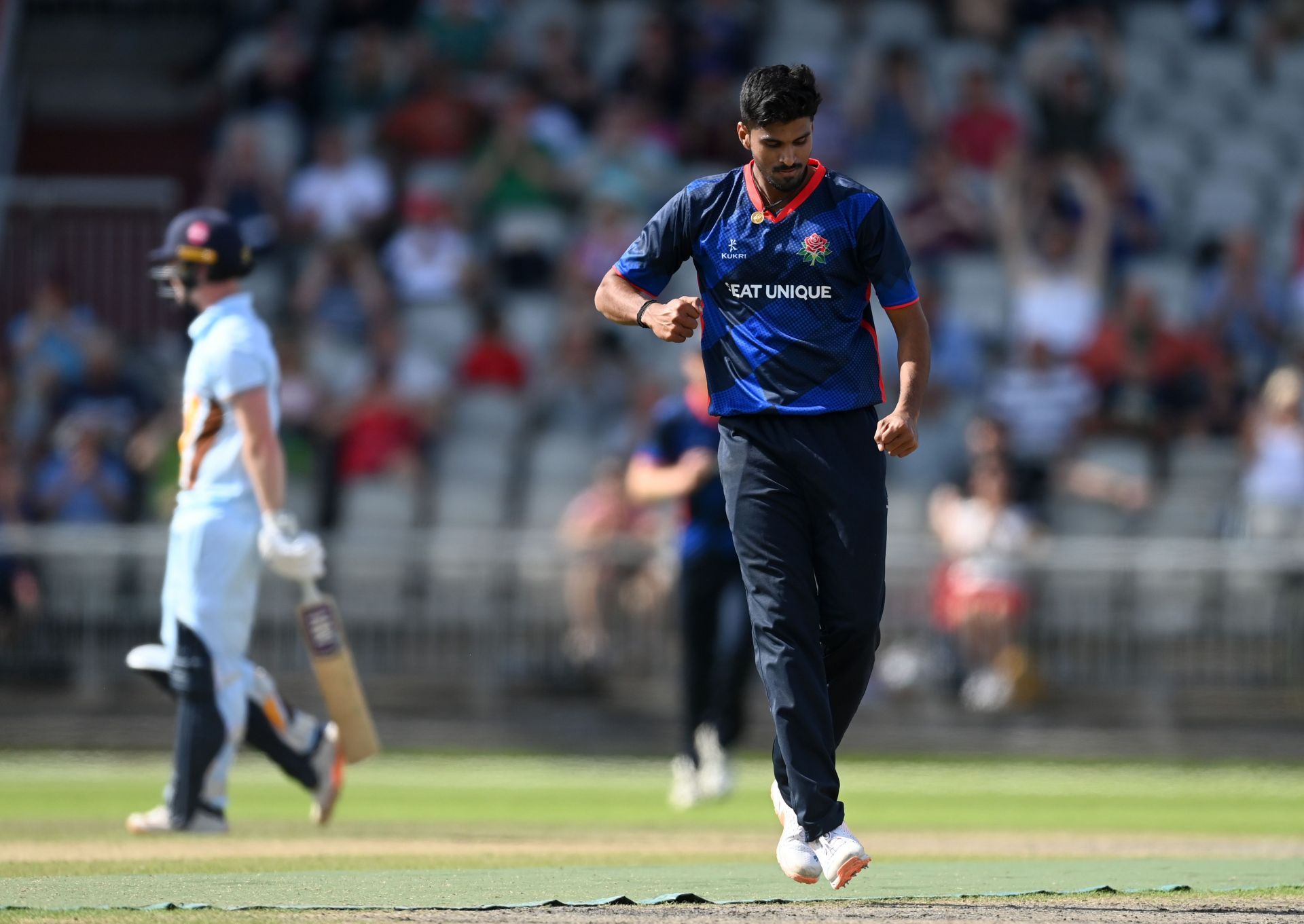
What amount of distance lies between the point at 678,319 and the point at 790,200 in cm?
63

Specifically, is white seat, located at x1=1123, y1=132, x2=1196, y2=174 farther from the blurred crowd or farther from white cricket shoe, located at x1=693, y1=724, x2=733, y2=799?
white cricket shoe, located at x1=693, y1=724, x2=733, y2=799

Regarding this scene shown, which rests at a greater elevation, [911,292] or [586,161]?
[586,161]

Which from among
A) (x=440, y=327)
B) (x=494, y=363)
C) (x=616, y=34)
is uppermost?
(x=616, y=34)

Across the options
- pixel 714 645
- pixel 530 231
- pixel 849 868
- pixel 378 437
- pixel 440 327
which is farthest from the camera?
pixel 530 231

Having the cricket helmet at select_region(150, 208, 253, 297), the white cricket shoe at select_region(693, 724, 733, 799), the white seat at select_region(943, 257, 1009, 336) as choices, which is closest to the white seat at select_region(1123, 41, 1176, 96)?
the white seat at select_region(943, 257, 1009, 336)

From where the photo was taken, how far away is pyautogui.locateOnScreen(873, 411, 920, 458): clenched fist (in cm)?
652

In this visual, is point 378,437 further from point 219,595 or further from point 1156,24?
point 1156,24

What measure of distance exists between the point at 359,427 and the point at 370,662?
232 centimetres

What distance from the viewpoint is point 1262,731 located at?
15.0 m

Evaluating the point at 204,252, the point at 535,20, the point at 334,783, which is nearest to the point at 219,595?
the point at 334,783

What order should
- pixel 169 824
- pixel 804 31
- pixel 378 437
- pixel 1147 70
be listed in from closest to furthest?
pixel 169 824 → pixel 378 437 → pixel 804 31 → pixel 1147 70

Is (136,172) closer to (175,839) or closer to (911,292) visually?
(175,839)

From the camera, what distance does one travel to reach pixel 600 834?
9602 millimetres

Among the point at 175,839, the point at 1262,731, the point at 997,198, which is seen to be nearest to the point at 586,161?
the point at 997,198
